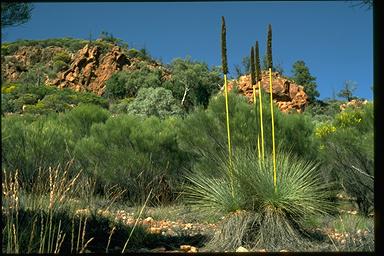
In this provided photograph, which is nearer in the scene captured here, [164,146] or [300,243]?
[300,243]

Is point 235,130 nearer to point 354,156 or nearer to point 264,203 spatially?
point 354,156

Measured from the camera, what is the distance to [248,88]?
1384cm

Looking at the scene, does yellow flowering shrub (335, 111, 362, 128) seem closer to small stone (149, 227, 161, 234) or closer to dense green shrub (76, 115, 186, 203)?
dense green shrub (76, 115, 186, 203)

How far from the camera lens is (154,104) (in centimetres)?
1841

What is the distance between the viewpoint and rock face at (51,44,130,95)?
69.4 feet

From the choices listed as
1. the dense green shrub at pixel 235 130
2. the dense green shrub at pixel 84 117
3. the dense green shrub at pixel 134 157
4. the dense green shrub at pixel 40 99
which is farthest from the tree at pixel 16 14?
the dense green shrub at pixel 40 99

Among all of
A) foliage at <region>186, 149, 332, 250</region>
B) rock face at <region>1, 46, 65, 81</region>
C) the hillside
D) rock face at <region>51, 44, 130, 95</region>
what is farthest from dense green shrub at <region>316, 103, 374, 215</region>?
rock face at <region>1, 46, 65, 81</region>

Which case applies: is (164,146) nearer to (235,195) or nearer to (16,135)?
(16,135)

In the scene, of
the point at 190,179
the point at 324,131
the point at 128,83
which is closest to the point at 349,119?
the point at 324,131

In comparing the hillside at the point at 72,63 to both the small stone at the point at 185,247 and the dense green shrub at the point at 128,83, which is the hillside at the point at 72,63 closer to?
the dense green shrub at the point at 128,83

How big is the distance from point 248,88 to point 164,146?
216 inches

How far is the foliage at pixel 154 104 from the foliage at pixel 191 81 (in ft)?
2.98

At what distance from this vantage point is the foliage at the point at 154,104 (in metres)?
18.1

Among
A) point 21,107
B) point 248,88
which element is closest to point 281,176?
point 248,88
